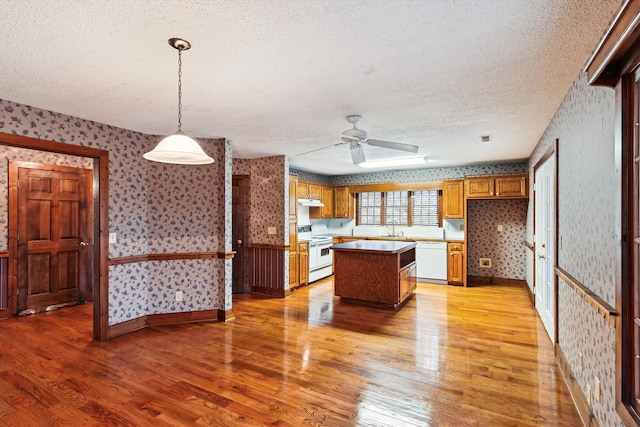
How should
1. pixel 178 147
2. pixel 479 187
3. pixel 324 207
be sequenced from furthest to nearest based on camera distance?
pixel 324 207
pixel 479 187
pixel 178 147

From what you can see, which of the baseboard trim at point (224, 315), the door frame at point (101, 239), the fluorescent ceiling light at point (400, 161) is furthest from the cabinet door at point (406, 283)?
the door frame at point (101, 239)

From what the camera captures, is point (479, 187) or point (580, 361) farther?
point (479, 187)

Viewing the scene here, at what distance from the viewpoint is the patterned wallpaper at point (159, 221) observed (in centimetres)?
368

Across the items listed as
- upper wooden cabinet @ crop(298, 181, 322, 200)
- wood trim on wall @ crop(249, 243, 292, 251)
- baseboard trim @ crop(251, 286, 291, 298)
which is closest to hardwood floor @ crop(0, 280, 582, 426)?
baseboard trim @ crop(251, 286, 291, 298)

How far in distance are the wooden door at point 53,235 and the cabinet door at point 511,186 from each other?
700 centimetres

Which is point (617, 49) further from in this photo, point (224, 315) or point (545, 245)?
point (224, 315)

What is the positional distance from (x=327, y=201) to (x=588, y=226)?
18.6 ft

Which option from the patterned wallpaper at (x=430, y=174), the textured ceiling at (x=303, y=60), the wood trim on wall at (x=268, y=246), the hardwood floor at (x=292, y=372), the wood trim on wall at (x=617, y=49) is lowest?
the hardwood floor at (x=292, y=372)

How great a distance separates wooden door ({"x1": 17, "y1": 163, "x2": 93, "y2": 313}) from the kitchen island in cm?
403

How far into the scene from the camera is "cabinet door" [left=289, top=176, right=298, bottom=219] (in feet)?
19.1

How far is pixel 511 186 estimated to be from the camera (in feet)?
18.7

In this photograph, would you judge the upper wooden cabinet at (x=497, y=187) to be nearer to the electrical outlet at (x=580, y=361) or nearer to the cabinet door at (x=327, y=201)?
the cabinet door at (x=327, y=201)

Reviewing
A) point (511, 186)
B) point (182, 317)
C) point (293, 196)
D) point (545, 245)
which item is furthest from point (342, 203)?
point (182, 317)

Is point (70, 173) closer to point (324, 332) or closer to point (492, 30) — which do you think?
point (324, 332)
